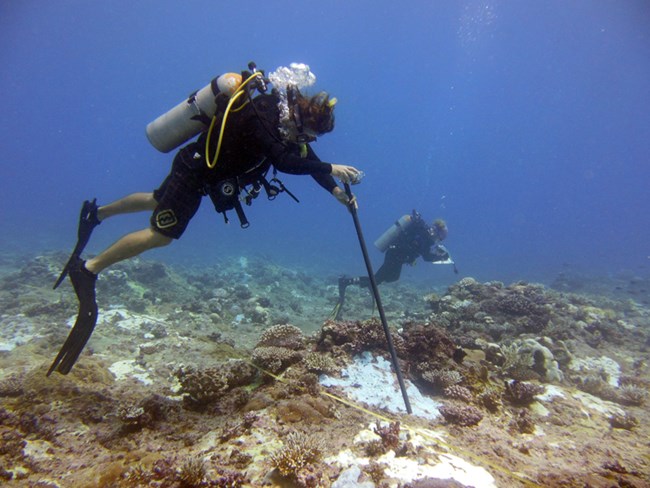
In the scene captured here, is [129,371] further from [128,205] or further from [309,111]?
[309,111]

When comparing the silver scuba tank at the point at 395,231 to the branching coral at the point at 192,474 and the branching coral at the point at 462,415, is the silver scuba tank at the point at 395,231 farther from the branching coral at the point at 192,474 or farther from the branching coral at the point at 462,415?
the branching coral at the point at 192,474

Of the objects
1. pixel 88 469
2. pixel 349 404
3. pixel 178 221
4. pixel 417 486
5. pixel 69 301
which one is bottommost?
pixel 417 486

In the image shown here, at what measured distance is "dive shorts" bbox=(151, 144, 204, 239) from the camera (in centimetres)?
436

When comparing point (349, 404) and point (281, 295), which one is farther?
point (281, 295)

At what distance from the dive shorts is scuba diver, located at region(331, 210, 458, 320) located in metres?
9.20

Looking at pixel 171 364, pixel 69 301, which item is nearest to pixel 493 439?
pixel 171 364

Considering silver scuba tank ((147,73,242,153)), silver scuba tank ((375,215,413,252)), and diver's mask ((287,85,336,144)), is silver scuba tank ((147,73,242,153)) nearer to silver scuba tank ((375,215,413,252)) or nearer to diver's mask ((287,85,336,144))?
diver's mask ((287,85,336,144))

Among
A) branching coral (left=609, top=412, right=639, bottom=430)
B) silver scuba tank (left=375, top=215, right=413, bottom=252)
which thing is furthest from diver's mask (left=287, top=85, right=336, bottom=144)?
silver scuba tank (left=375, top=215, right=413, bottom=252)

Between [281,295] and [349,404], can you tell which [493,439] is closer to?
[349,404]

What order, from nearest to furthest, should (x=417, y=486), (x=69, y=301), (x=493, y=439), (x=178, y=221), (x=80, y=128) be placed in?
(x=417, y=486), (x=493, y=439), (x=178, y=221), (x=69, y=301), (x=80, y=128)

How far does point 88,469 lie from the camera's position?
9.77 feet

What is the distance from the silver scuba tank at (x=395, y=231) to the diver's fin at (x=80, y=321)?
456 inches

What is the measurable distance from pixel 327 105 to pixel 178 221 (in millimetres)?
2701

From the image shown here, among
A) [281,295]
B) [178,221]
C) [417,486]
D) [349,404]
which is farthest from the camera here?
[281,295]
